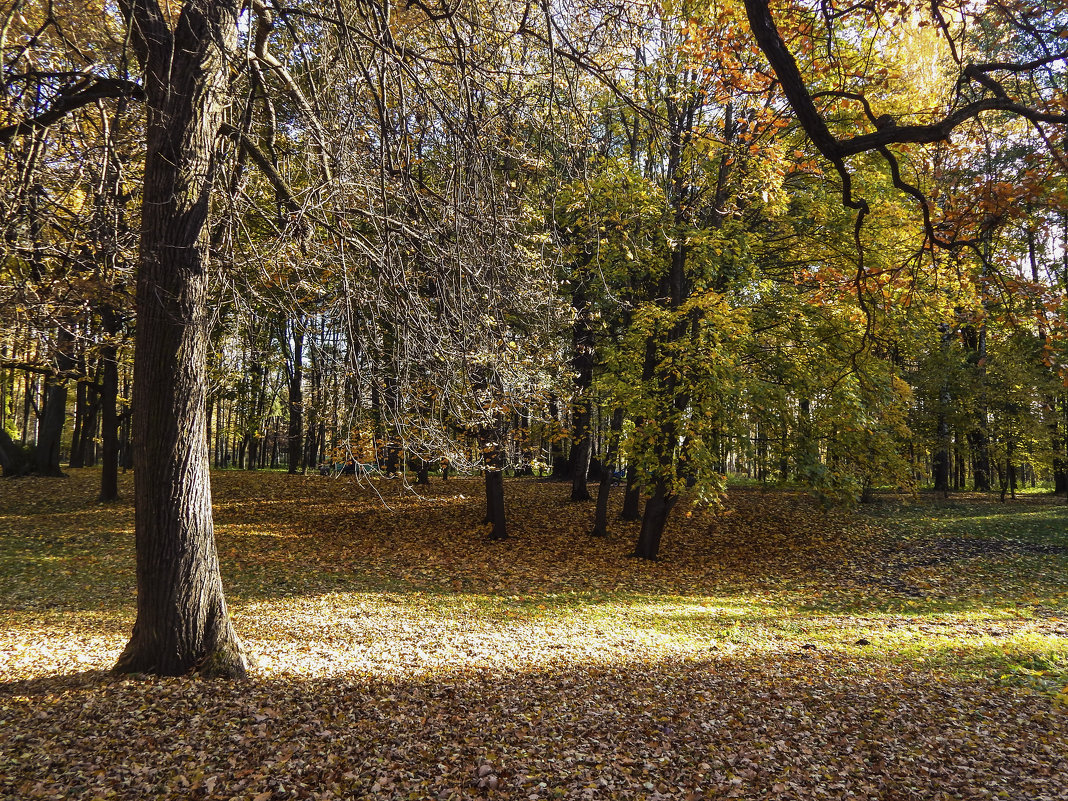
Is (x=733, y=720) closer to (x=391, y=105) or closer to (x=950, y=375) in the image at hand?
(x=391, y=105)

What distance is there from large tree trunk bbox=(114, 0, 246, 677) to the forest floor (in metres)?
1.04

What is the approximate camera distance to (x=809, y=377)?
452 inches

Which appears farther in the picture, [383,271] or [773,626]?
[773,626]

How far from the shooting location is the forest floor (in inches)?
156

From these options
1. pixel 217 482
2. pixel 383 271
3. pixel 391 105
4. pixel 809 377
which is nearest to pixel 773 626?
pixel 809 377

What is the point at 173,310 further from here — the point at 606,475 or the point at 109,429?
the point at 109,429

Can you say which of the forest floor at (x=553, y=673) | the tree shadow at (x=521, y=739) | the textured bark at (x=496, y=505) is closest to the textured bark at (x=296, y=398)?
the forest floor at (x=553, y=673)

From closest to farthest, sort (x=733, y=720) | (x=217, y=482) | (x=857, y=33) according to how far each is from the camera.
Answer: (x=733, y=720)
(x=857, y=33)
(x=217, y=482)

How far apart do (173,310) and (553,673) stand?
481 cm

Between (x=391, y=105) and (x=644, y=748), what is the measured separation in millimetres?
5623

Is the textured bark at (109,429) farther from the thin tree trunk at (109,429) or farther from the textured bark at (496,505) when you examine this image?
the textured bark at (496,505)

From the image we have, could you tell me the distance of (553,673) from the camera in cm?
608

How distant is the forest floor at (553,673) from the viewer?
395 cm

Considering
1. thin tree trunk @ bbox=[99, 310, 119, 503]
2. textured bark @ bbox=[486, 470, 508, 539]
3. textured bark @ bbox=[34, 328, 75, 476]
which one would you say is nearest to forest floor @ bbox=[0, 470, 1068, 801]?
textured bark @ bbox=[486, 470, 508, 539]
